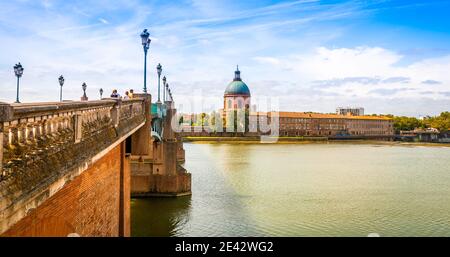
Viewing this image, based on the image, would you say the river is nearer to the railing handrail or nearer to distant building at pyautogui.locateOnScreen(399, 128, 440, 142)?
the railing handrail

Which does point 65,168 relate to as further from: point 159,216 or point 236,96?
point 236,96

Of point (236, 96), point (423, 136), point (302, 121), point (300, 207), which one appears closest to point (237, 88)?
point (236, 96)

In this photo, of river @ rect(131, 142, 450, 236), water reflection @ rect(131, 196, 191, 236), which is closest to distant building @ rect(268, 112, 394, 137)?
river @ rect(131, 142, 450, 236)

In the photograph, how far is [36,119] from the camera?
18.4 ft

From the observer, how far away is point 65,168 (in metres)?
6.36

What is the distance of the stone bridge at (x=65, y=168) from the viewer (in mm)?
4840

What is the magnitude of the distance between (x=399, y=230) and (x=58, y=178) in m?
18.9

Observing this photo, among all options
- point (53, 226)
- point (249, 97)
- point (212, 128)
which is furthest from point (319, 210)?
point (249, 97)

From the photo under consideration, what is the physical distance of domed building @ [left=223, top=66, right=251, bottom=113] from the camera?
511 feet

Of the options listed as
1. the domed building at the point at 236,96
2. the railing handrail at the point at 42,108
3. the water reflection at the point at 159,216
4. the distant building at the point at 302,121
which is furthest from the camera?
the domed building at the point at 236,96

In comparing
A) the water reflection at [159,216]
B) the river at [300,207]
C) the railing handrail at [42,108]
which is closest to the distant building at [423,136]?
the river at [300,207]

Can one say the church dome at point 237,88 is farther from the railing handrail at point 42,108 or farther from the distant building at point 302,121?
the railing handrail at point 42,108

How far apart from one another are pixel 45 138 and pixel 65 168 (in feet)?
1.98
